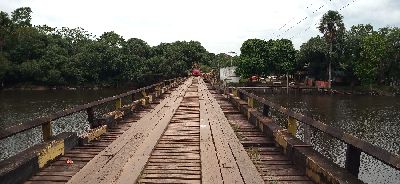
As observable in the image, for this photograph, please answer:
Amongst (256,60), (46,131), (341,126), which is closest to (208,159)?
(46,131)

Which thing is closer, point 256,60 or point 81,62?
point 256,60

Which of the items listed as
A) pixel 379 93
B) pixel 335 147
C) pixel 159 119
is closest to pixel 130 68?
pixel 379 93

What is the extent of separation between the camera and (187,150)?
285 inches

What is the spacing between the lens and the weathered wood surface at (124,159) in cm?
534

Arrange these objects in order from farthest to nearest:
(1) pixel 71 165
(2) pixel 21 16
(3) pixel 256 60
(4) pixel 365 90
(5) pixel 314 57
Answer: (2) pixel 21 16 < (3) pixel 256 60 < (5) pixel 314 57 < (4) pixel 365 90 < (1) pixel 71 165

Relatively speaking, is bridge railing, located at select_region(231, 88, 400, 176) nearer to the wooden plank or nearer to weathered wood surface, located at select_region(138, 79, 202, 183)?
the wooden plank

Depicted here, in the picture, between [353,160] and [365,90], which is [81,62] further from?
[353,160]

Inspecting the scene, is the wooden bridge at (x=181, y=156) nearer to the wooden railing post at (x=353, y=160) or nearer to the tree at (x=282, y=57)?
the wooden railing post at (x=353, y=160)

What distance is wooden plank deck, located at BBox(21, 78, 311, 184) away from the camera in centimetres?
545

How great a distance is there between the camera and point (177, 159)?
6.54 meters

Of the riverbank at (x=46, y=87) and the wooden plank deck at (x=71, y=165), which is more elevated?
the wooden plank deck at (x=71, y=165)

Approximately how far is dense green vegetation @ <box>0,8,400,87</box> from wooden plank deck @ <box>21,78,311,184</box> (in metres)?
66.6

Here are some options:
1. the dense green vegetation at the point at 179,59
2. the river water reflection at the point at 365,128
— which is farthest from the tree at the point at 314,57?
the river water reflection at the point at 365,128

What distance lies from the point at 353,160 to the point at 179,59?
80.8m
